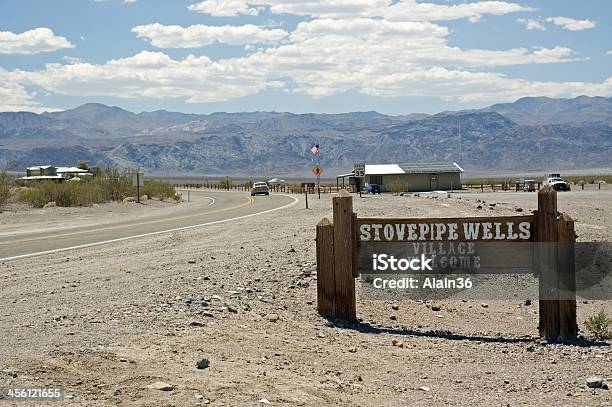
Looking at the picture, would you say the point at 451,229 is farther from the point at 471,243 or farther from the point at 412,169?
the point at 412,169

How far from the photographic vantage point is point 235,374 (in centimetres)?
675

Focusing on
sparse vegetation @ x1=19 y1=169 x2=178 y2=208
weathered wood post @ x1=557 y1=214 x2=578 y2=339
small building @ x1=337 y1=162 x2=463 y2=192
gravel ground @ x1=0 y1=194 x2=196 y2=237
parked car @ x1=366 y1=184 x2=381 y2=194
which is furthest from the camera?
small building @ x1=337 y1=162 x2=463 y2=192

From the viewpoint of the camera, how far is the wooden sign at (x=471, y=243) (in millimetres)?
8977

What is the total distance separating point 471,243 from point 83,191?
38.4 metres

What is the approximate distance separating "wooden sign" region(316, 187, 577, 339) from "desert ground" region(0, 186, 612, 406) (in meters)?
0.37

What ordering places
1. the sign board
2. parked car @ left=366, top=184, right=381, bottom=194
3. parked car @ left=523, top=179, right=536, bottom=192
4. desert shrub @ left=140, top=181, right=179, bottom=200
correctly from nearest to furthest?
1. the sign board
2. desert shrub @ left=140, top=181, right=179, bottom=200
3. parked car @ left=523, top=179, right=536, bottom=192
4. parked car @ left=366, top=184, right=381, bottom=194

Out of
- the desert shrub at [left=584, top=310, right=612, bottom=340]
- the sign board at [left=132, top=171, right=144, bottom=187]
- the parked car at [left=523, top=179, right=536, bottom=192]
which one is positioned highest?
the sign board at [left=132, top=171, right=144, bottom=187]

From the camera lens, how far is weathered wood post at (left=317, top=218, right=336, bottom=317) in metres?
9.41

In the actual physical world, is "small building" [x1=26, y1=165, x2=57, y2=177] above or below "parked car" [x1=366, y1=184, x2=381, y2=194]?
above

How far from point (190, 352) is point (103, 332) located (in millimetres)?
1233

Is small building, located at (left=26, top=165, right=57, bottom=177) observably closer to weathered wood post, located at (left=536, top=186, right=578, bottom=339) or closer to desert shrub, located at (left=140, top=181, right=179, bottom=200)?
desert shrub, located at (left=140, top=181, right=179, bottom=200)

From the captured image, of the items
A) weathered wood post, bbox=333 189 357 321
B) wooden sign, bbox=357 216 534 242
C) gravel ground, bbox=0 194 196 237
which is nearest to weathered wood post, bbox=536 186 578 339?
wooden sign, bbox=357 216 534 242

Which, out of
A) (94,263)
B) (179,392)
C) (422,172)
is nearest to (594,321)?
(179,392)

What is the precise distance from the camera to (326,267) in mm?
9430
